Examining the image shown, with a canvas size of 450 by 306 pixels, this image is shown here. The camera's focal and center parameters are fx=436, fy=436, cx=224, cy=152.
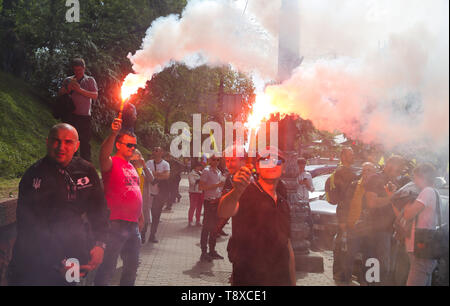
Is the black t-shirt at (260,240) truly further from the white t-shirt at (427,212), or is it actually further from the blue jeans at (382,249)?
the blue jeans at (382,249)

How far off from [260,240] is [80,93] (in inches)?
134

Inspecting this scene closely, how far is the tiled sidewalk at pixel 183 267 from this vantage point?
20.5 feet

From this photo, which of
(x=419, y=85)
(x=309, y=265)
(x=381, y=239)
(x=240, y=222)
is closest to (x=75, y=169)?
(x=240, y=222)

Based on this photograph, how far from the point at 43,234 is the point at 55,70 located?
48.2 feet

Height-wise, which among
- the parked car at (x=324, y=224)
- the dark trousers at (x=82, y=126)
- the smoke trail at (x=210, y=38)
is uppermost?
the smoke trail at (x=210, y=38)

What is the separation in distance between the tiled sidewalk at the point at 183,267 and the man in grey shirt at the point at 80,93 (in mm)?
2160

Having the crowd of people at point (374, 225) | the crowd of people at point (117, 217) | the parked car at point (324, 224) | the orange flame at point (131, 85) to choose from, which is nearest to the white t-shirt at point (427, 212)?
the crowd of people at point (117, 217)

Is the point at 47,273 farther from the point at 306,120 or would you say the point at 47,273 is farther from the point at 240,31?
the point at 240,31

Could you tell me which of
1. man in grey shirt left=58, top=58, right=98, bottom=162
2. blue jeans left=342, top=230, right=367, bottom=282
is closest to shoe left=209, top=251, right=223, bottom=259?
blue jeans left=342, top=230, right=367, bottom=282

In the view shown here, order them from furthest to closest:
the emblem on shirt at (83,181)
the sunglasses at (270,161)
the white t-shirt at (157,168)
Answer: the white t-shirt at (157,168), the emblem on shirt at (83,181), the sunglasses at (270,161)

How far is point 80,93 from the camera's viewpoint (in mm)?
5703

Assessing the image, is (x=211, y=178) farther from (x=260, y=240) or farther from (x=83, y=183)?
(x=260, y=240)

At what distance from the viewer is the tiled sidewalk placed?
246 inches

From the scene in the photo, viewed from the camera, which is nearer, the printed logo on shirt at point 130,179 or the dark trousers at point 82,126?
the printed logo on shirt at point 130,179
